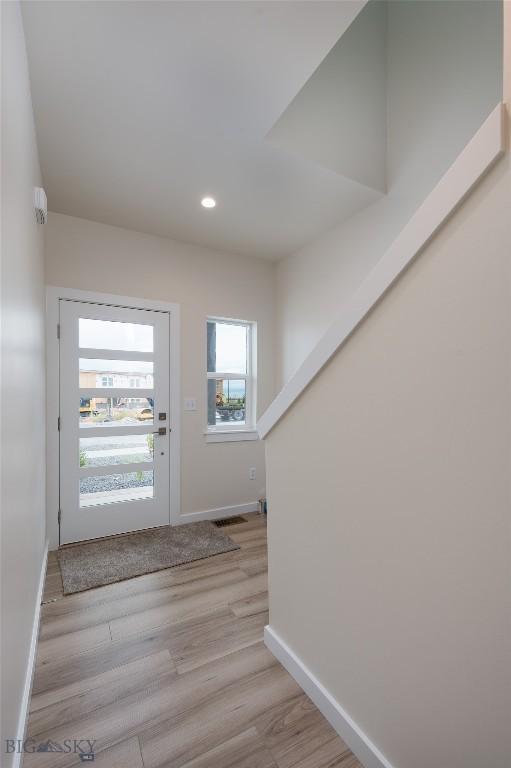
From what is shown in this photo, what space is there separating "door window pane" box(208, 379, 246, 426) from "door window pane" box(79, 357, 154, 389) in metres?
0.70

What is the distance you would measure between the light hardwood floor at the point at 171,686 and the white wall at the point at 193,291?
1.21 metres

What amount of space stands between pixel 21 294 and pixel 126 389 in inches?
67.6

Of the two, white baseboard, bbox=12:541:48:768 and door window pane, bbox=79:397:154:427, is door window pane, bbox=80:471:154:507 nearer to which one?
door window pane, bbox=79:397:154:427

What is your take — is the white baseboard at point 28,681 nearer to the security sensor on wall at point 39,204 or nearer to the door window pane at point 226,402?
the door window pane at point 226,402

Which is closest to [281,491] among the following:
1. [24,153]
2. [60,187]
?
[24,153]

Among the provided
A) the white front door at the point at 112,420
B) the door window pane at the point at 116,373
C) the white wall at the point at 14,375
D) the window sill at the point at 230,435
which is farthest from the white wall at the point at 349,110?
the window sill at the point at 230,435

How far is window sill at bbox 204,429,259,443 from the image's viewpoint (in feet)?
11.5

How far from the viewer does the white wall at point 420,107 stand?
2.05 m

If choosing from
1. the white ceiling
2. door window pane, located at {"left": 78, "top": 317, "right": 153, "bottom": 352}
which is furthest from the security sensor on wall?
door window pane, located at {"left": 78, "top": 317, "right": 153, "bottom": 352}

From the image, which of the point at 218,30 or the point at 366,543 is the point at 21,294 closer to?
the point at 218,30

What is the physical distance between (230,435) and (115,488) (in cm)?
120

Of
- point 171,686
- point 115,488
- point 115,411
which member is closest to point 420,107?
point 115,411

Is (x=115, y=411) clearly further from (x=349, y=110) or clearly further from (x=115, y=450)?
(x=349, y=110)

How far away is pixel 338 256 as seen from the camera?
3078mm
